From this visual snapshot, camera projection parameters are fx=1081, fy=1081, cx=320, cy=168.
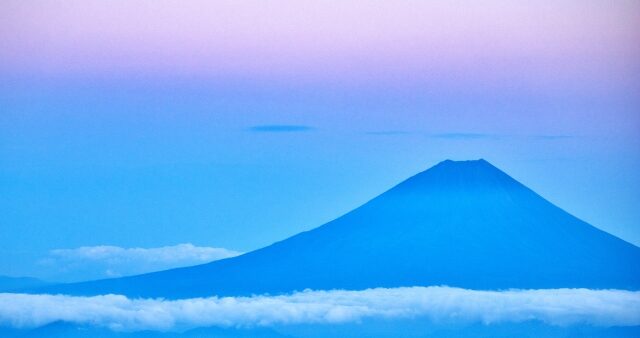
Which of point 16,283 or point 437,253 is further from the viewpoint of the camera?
point 437,253

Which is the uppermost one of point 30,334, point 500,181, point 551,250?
point 500,181

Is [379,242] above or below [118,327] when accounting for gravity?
above

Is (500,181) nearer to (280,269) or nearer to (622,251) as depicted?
(622,251)

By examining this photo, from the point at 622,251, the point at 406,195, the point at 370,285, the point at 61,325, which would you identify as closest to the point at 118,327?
the point at 61,325
